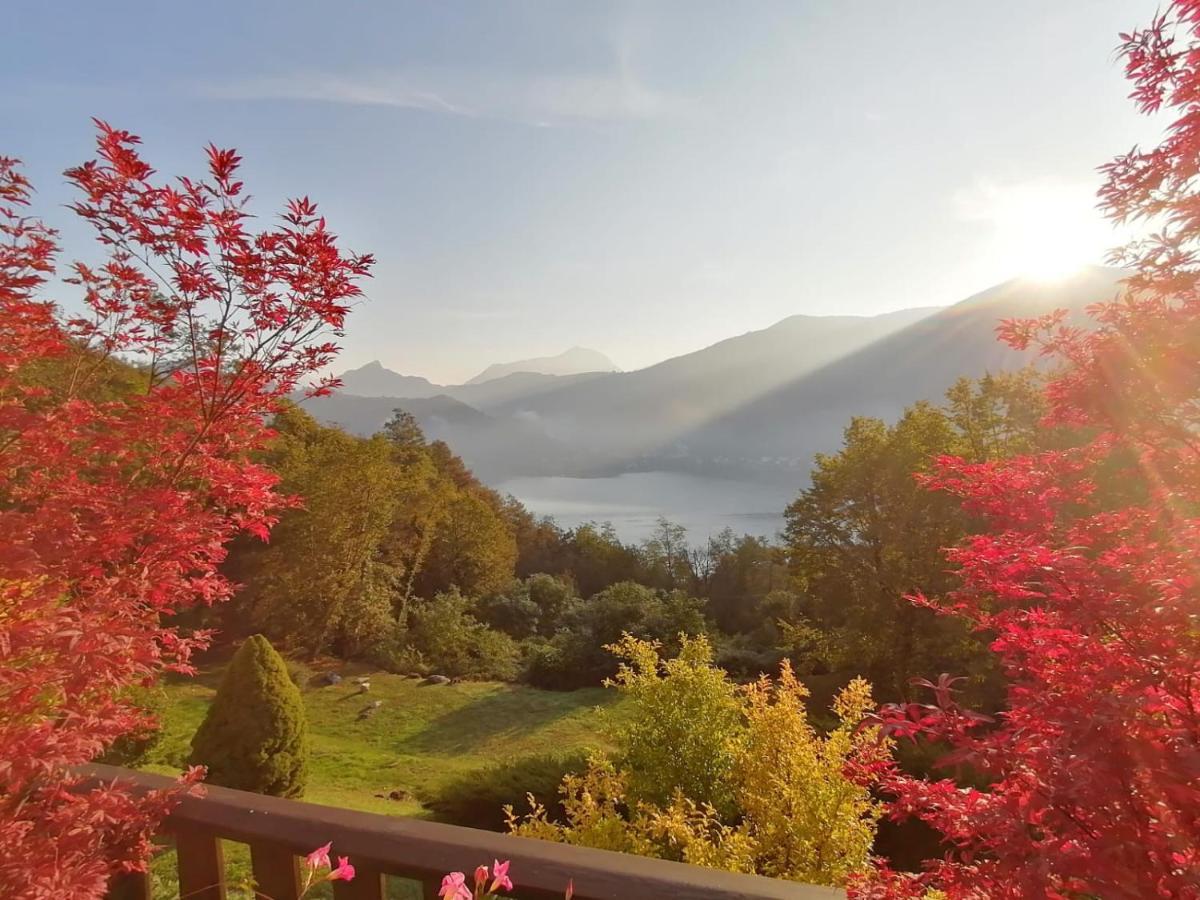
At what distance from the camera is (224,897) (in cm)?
166

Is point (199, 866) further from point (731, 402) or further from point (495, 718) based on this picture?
point (731, 402)

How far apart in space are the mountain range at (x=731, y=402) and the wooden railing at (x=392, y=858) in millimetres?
14943

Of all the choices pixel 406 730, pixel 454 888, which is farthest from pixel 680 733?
pixel 406 730

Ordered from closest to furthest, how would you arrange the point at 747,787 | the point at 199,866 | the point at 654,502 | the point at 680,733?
the point at 199,866
the point at 747,787
the point at 680,733
the point at 654,502

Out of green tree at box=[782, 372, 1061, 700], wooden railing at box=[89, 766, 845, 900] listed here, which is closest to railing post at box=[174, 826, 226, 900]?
wooden railing at box=[89, 766, 845, 900]

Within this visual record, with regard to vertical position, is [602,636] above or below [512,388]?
below

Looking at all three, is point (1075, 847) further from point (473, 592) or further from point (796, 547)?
point (473, 592)

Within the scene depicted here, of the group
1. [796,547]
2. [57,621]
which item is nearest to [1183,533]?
[57,621]

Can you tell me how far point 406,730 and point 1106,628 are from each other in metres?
12.8

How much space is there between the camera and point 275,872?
59.4 inches

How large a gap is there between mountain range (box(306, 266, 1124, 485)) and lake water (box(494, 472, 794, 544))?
184 cm

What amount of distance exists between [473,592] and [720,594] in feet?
25.3

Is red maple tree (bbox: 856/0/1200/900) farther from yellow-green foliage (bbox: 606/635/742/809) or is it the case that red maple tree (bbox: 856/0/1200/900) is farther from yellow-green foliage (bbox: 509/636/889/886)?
yellow-green foliage (bbox: 606/635/742/809)

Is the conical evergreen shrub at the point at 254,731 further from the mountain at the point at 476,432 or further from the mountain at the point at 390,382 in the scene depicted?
the mountain at the point at 390,382
